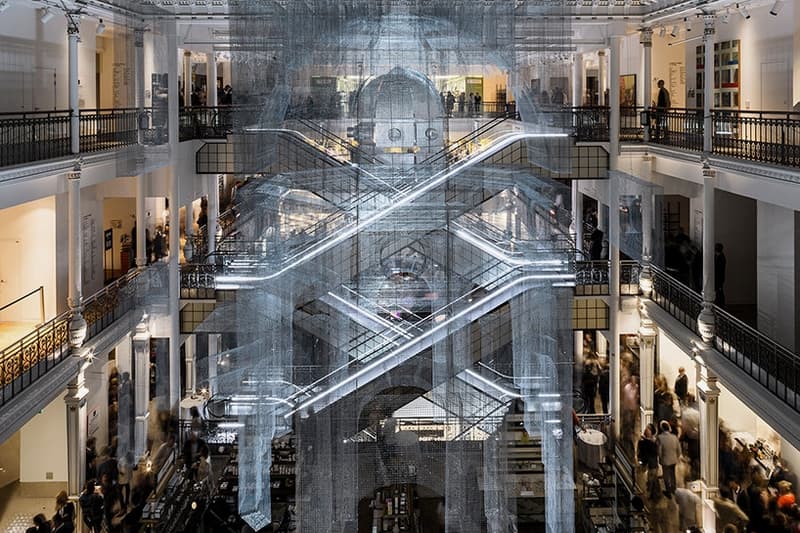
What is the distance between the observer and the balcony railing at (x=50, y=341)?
6863 millimetres

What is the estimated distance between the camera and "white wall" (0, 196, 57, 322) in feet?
29.5

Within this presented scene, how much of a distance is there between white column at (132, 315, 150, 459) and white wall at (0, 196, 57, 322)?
92 centimetres

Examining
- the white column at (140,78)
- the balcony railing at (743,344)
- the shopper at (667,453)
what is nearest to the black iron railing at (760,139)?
the balcony railing at (743,344)

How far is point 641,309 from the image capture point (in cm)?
1000

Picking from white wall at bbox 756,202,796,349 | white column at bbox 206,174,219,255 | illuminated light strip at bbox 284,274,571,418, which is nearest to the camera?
illuminated light strip at bbox 284,274,571,418

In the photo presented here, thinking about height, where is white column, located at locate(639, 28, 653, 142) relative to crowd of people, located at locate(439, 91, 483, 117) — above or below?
above

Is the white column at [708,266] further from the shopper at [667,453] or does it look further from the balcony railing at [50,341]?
the balcony railing at [50,341]

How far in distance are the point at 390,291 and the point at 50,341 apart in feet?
9.71

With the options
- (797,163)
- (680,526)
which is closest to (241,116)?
(797,163)

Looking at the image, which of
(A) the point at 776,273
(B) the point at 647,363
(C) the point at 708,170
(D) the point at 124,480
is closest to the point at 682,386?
(B) the point at 647,363

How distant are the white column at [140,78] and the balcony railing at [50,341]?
1.53m

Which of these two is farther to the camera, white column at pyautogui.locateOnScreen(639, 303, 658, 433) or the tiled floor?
white column at pyautogui.locateOnScreen(639, 303, 658, 433)

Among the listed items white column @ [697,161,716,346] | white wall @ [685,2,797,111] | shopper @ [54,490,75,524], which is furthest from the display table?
shopper @ [54,490,75,524]

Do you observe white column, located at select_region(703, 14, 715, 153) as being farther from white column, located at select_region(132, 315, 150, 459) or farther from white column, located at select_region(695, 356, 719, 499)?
white column, located at select_region(132, 315, 150, 459)
